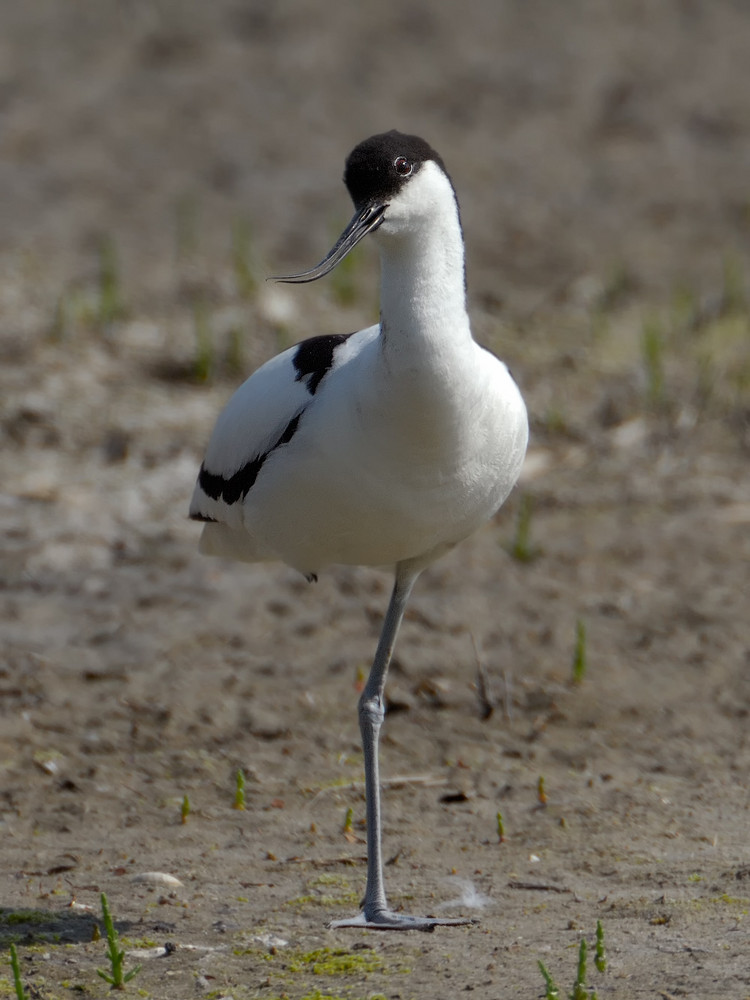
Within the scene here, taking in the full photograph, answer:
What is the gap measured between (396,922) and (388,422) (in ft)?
3.88

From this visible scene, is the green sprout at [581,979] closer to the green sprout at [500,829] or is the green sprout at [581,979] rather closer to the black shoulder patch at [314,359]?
the green sprout at [500,829]

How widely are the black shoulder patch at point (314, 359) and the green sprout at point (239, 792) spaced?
3.82ft

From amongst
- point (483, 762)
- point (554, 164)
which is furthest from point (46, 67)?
point (483, 762)

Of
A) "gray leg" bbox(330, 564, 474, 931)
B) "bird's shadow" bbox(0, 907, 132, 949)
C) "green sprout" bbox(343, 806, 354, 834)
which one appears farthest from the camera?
"green sprout" bbox(343, 806, 354, 834)

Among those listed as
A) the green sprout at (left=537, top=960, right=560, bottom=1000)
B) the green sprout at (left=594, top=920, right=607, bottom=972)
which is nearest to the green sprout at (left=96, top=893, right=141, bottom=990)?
the green sprout at (left=537, top=960, right=560, bottom=1000)

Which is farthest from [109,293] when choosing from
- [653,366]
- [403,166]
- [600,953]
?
[600,953]

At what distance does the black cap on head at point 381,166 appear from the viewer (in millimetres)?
3129

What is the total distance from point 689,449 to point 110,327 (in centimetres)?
278

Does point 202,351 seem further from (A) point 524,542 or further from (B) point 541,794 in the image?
(B) point 541,794

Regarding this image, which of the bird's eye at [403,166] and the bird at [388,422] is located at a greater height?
the bird's eye at [403,166]

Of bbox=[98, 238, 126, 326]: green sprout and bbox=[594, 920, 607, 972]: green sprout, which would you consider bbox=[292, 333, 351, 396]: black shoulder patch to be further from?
bbox=[98, 238, 126, 326]: green sprout

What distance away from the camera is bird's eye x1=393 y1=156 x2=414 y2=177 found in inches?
124

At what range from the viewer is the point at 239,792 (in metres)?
4.13

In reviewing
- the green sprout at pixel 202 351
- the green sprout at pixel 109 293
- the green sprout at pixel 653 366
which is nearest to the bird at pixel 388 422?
the green sprout at pixel 202 351
